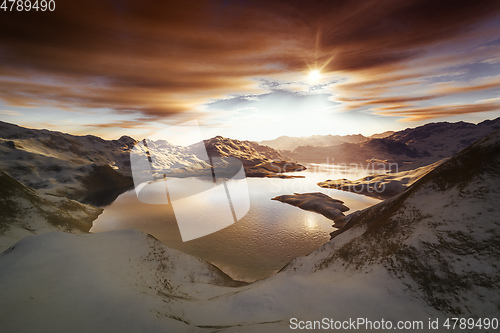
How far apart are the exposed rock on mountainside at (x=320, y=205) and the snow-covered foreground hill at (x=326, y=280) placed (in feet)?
120

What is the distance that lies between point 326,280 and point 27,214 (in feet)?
177

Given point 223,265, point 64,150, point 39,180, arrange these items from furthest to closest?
point 64,150
point 39,180
point 223,265

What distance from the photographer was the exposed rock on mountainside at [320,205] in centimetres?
5821

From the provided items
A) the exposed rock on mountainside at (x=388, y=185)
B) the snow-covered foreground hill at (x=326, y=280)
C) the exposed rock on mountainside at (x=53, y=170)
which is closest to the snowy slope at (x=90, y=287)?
the snow-covered foreground hill at (x=326, y=280)

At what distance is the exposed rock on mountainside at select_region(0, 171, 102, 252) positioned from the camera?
31406 mm

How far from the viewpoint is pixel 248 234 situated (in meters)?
45.3

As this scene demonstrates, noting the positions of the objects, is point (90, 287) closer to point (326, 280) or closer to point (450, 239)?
point (326, 280)

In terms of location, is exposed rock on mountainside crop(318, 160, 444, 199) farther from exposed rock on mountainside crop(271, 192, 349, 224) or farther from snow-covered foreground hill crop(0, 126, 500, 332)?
snow-covered foreground hill crop(0, 126, 500, 332)

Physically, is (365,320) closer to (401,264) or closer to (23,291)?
(401,264)

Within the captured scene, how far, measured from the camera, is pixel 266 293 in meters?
17.9

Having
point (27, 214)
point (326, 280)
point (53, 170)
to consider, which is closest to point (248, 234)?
point (326, 280)

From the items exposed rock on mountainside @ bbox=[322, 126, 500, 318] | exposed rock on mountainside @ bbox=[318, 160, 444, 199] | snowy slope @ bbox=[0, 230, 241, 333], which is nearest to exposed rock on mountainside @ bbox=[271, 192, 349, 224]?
exposed rock on mountainside @ bbox=[318, 160, 444, 199]

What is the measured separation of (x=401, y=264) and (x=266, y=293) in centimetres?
1245

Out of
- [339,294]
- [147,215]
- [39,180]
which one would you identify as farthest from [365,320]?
[39,180]
